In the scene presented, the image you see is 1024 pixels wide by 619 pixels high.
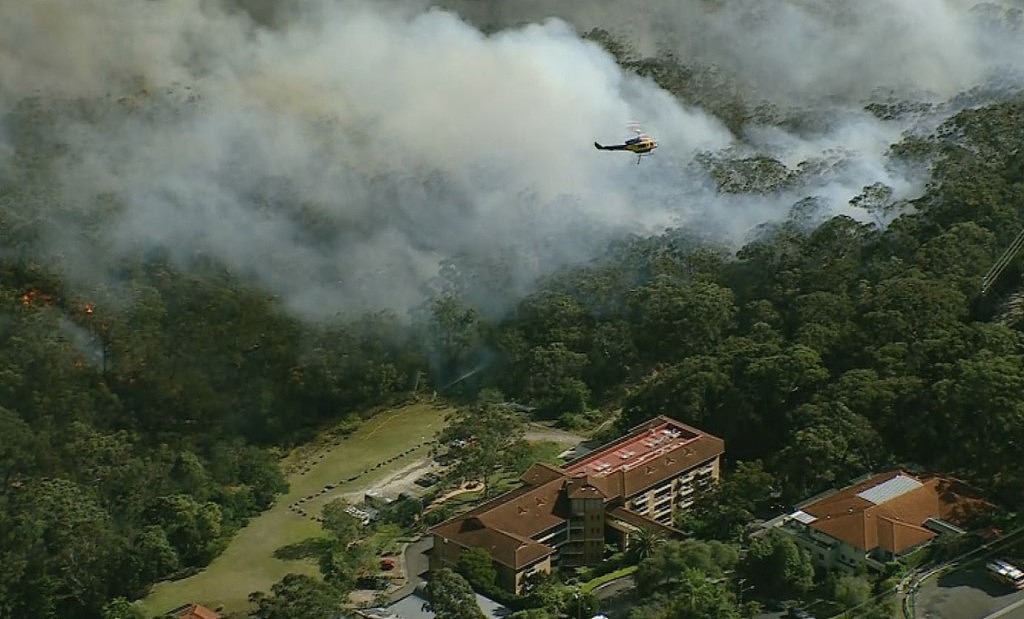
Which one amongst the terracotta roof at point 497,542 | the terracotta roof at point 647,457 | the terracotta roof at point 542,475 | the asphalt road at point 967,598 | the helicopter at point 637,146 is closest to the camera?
the asphalt road at point 967,598

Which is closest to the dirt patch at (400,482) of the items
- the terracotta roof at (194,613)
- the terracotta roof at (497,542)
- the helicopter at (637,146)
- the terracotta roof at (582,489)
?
the terracotta roof at (497,542)

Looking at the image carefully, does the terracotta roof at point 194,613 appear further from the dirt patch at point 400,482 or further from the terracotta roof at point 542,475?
the terracotta roof at point 542,475

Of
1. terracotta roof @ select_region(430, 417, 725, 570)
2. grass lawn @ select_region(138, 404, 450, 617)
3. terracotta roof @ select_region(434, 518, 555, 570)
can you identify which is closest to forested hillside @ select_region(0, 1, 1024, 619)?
grass lawn @ select_region(138, 404, 450, 617)

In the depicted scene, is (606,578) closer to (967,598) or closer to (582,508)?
(582,508)

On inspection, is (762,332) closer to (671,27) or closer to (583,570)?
(583,570)

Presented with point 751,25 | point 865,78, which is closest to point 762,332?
point 865,78

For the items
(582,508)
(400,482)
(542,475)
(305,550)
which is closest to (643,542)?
(582,508)
